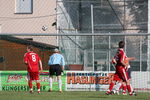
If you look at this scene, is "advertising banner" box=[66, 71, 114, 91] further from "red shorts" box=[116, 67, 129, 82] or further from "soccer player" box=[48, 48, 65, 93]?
"red shorts" box=[116, 67, 129, 82]

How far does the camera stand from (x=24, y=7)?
40188 mm

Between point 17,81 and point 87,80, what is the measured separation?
9.03 feet

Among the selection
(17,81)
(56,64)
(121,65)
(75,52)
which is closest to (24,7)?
(75,52)

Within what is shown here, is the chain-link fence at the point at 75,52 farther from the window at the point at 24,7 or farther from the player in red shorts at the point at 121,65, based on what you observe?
the window at the point at 24,7

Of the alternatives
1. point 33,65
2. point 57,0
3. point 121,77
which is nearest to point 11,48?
point 33,65

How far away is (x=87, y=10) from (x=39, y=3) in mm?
3196

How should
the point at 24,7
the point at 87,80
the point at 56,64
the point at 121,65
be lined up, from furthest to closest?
1. the point at 24,7
2. the point at 87,80
3. the point at 56,64
4. the point at 121,65

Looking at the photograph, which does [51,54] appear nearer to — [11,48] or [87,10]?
[11,48]

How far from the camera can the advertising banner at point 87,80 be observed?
918 inches

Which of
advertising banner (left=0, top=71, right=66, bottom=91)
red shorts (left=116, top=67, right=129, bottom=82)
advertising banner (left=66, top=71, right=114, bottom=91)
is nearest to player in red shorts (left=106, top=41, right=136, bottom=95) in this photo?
red shorts (left=116, top=67, right=129, bottom=82)

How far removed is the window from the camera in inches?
1563

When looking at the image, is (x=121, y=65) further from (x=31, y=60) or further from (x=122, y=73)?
(x=31, y=60)

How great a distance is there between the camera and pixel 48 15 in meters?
38.9

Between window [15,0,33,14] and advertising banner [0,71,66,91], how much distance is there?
53.9 feet
